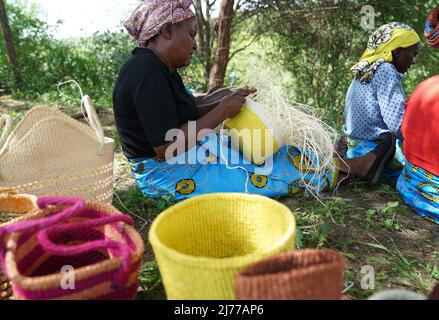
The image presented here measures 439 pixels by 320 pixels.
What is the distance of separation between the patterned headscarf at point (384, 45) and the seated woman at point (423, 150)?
279mm

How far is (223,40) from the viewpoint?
4152 mm

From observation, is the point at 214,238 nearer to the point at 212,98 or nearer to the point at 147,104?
the point at 147,104

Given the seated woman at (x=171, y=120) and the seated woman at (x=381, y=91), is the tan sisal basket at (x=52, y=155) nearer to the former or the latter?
the seated woman at (x=171, y=120)

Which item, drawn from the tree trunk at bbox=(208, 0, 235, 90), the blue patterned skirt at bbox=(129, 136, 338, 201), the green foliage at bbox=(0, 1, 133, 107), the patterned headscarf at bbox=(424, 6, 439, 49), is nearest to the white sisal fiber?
the blue patterned skirt at bbox=(129, 136, 338, 201)

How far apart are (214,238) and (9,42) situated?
6322 millimetres

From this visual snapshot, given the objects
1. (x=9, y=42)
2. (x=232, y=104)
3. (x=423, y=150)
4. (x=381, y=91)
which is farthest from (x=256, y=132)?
(x=9, y=42)

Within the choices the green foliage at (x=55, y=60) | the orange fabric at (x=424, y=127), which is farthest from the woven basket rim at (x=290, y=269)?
the green foliage at (x=55, y=60)

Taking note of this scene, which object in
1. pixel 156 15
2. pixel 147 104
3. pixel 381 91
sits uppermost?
pixel 156 15

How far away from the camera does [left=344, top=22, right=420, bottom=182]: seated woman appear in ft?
9.46

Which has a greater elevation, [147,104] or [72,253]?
[147,104]

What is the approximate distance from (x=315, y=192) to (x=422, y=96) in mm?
870

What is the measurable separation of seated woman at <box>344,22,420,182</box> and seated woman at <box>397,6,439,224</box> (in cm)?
28

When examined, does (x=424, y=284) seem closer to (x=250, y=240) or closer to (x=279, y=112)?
(x=250, y=240)

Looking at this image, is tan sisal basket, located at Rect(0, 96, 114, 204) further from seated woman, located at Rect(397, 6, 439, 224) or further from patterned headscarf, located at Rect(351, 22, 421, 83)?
patterned headscarf, located at Rect(351, 22, 421, 83)
